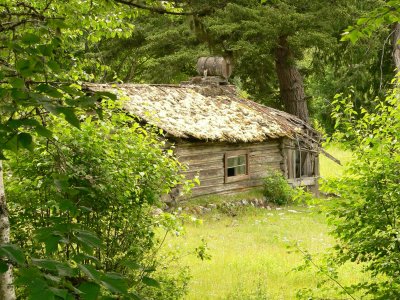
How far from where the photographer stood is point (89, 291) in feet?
5.43

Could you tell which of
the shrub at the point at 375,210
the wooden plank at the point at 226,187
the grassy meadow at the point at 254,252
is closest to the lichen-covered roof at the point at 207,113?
the wooden plank at the point at 226,187

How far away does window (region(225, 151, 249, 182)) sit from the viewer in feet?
65.6

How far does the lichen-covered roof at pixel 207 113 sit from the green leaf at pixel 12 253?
14432 millimetres

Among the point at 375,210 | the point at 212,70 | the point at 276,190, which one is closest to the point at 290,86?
the point at 212,70

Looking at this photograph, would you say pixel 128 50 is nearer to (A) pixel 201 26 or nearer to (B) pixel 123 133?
(B) pixel 123 133

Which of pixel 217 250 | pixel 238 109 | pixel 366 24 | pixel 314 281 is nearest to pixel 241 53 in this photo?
pixel 238 109

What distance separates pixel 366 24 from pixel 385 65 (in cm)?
2193

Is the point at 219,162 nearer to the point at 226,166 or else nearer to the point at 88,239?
the point at 226,166

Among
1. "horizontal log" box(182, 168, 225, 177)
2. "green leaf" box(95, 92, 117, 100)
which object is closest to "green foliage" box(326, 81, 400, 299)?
"green leaf" box(95, 92, 117, 100)

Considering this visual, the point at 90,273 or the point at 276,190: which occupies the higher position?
the point at 90,273

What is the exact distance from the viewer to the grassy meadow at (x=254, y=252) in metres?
9.55

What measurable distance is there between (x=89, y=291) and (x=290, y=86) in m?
23.6

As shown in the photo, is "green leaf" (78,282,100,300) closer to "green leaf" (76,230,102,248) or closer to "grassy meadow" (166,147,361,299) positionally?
"green leaf" (76,230,102,248)

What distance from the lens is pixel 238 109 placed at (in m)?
21.7
